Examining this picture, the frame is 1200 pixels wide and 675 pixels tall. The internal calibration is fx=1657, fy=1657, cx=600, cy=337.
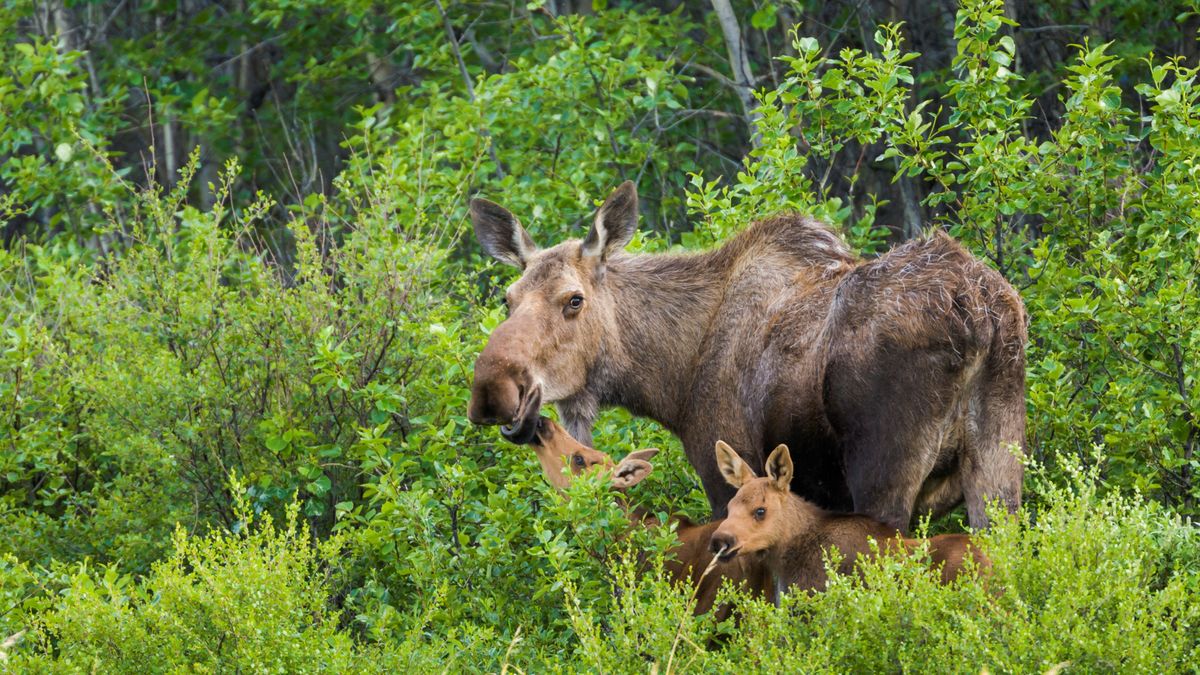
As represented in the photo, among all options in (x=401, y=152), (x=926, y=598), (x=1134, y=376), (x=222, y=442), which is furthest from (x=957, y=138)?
(x=926, y=598)

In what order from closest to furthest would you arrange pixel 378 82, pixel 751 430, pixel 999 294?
1. pixel 999 294
2. pixel 751 430
3. pixel 378 82

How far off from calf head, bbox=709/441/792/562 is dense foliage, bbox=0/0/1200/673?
37 centimetres

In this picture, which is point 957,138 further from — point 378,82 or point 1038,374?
point 1038,374

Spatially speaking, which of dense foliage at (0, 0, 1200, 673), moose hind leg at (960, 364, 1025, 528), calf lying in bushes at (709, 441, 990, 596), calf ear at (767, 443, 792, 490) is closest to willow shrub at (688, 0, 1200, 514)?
dense foliage at (0, 0, 1200, 673)

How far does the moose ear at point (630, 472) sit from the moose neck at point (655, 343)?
0.26 metres

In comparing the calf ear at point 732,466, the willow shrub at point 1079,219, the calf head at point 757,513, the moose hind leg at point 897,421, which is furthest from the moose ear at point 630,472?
the willow shrub at point 1079,219

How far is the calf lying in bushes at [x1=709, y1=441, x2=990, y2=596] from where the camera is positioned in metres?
7.20

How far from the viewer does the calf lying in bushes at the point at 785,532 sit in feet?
23.6

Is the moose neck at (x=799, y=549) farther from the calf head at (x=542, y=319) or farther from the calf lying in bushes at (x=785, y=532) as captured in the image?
the calf head at (x=542, y=319)

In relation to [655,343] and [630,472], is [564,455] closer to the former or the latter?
[630,472]

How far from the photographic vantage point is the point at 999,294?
714 centimetres

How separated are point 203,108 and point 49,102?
9.29 ft

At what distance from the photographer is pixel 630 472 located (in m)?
8.33

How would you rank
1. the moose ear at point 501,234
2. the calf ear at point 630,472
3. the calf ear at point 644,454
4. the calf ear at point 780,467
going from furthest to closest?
the moose ear at point 501,234 < the calf ear at point 644,454 < the calf ear at point 630,472 < the calf ear at point 780,467
